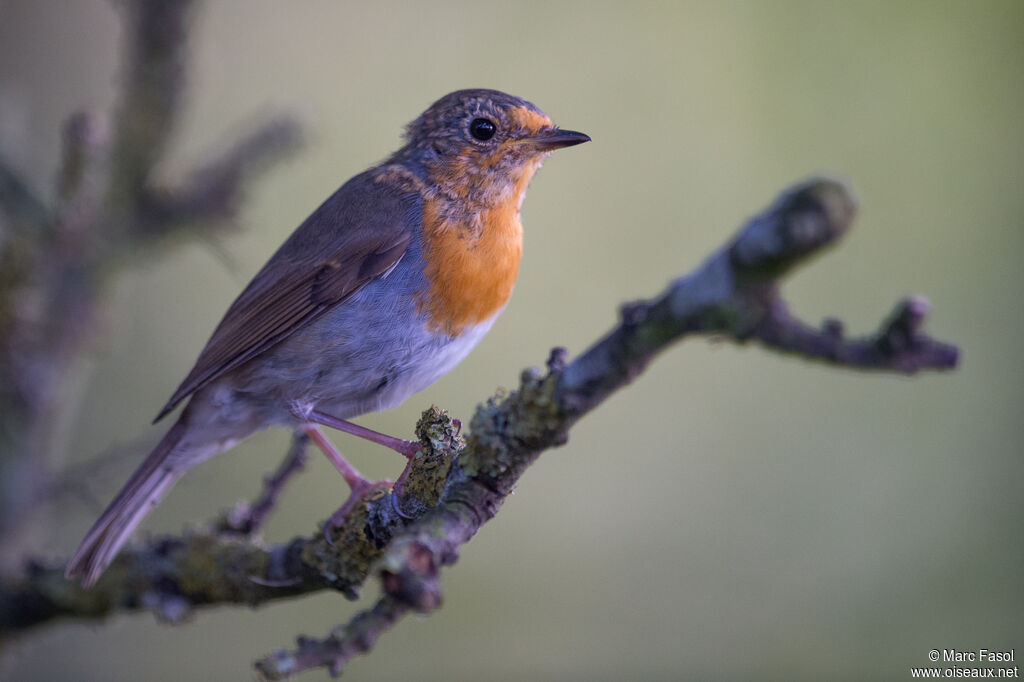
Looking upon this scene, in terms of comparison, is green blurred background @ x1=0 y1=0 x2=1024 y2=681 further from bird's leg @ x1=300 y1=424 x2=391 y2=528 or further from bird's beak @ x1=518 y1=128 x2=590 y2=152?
bird's beak @ x1=518 y1=128 x2=590 y2=152

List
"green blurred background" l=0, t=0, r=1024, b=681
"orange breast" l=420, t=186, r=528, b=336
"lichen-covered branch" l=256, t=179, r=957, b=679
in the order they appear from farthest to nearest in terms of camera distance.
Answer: "green blurred background" l=0, t=0, r=1024, b=681
"orange breast" l=420, t=186, r=528, b=336
"lichen-covered branch" l=256, t=179, r=957, b=679

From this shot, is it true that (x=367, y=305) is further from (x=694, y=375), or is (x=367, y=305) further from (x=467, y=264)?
(x=694, y=375)

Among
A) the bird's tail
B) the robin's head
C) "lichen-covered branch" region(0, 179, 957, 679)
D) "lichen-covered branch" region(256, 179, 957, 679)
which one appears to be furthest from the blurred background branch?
"lichen-covered branch" region(256, 179, 957, 679)

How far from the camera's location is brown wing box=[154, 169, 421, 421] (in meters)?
3.55

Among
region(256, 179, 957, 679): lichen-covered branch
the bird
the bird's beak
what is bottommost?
region(256, 179, 957, 679): lichen-covered branch

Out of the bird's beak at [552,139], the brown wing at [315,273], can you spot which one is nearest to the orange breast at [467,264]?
the brown wing at [315,273]

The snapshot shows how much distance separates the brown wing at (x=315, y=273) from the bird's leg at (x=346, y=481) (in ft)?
1.39

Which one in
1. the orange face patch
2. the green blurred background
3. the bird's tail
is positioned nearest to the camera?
the bird's tail

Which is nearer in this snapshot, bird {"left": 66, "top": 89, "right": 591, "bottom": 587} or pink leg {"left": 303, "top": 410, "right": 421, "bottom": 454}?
pink leg {"left": 303, "top": 410, "right": 421, "bottom": 454}

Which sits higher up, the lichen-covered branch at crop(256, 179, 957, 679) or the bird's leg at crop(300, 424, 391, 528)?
the bird's leg at crop(300, 424, 391, 528)

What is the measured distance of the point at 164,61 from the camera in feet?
12.4

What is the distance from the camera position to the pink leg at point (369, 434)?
10.2 ft

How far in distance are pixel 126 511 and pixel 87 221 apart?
3.97 feet

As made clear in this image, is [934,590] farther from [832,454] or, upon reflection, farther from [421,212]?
[421,212]
